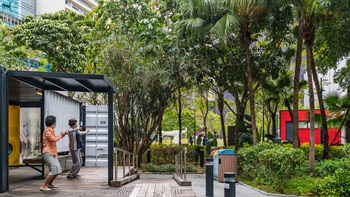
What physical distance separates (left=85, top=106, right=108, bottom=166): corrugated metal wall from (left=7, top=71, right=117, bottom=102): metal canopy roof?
9.94 ft

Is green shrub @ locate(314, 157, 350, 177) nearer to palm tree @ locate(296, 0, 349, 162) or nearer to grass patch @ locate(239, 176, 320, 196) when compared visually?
grass patch @ locate(239, 176, 320, 196)

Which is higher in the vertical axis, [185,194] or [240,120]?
[240,120]

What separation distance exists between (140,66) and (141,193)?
11.0m

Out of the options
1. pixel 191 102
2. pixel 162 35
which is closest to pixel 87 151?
pixel 162 35

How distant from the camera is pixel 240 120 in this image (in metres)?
20.3

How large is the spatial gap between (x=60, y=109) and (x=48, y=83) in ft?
6.97

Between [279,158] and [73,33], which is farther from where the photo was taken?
[73,33]

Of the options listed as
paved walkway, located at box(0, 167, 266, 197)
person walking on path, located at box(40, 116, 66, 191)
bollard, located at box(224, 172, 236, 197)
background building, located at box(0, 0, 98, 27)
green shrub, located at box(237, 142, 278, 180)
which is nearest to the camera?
bollard, located at box(224, 172, 236, 197)

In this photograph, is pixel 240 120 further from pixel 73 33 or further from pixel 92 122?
pixel 73 33

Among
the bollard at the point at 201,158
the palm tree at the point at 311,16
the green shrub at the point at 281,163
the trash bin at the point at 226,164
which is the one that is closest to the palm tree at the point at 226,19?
the trash bin at the point at 226,164

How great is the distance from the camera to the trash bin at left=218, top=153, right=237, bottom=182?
15031mm

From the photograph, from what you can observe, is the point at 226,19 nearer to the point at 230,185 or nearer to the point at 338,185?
the point at 338,185

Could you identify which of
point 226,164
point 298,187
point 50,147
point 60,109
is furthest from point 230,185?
point 226,164

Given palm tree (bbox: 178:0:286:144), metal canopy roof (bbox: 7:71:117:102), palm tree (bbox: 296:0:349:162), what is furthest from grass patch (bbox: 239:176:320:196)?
metal canopy roof (bbox: 7:71:117:102)
